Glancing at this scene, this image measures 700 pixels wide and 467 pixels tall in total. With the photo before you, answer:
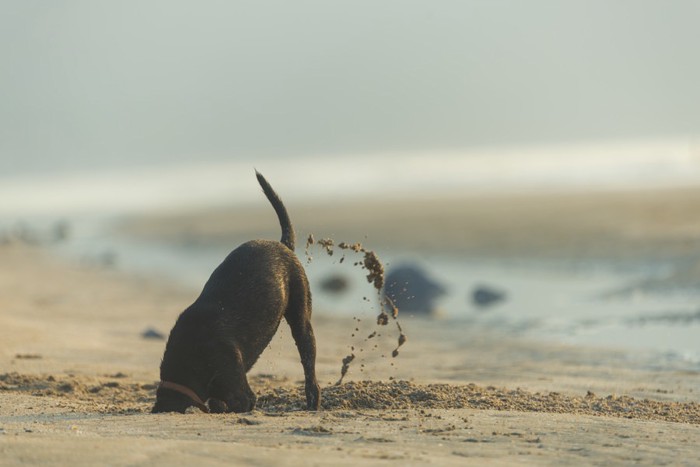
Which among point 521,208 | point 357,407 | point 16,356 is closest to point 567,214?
point 521,208

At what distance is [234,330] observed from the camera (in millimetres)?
9133

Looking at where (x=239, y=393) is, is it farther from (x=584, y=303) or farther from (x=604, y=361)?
(x=584, y=303)

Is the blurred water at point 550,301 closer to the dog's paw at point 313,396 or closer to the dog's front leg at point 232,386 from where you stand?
the dog's paw at point 313,396

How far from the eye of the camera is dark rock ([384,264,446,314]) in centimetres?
2041

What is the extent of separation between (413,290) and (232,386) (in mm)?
12175

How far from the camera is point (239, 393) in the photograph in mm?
8945

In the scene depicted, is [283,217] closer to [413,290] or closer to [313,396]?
[313,396]

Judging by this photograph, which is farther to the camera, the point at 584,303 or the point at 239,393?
the point at 584,303

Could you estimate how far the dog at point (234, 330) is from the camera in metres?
8.94

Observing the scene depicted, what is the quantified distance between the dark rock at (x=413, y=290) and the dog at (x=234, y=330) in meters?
10.4

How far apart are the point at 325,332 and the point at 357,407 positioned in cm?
820

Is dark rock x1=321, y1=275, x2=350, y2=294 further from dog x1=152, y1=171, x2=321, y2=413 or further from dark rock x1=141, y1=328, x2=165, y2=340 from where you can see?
dog x1=152, y1=171, x2=321, y2=413

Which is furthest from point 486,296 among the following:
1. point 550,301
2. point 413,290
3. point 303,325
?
point 303,325

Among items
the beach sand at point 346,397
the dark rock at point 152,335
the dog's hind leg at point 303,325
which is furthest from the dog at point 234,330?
the dark rock at point 152,335
